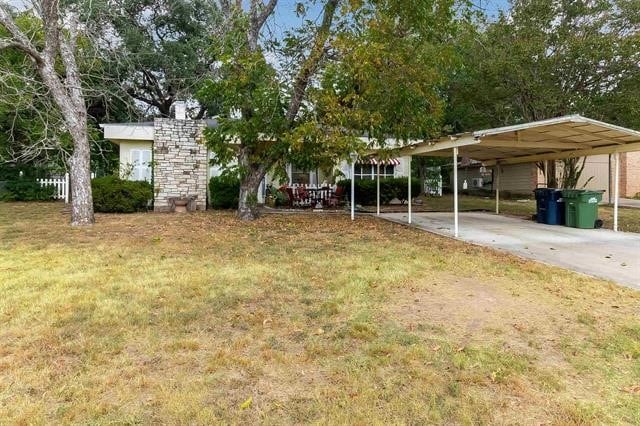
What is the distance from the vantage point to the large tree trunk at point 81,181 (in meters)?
10.6

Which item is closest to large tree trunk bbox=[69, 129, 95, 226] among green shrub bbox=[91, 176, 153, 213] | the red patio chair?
green shrub bbox=[91, 176, 153, 213]

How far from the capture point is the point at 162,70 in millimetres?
22688

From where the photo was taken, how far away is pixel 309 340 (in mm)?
3764

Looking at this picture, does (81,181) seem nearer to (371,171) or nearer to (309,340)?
(309,340)

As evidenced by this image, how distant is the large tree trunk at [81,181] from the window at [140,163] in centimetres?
560

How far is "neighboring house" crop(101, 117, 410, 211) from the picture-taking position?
15.1 meters

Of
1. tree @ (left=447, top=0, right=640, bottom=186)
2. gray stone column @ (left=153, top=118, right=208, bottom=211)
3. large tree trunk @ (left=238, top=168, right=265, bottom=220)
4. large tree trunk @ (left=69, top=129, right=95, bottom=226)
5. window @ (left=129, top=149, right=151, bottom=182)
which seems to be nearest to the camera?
large tree trunk @ (left=69, top=129, right=95, bottom=226)

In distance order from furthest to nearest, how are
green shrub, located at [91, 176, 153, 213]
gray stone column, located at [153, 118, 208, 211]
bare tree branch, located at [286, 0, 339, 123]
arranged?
gray stone column, located at [153, 118, 208, 211] < green shrub, located at [91, 176, 153, 213] < bare tree branch, located at [286, 0, 339, 123]

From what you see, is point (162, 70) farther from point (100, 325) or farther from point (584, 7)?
point (100, 325)

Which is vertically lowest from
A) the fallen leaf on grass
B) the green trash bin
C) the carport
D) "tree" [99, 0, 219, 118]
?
the fallen leaf on grass

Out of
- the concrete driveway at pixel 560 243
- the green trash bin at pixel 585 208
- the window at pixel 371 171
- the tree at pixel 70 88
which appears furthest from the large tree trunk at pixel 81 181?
the green trash bin at pixel 585 208

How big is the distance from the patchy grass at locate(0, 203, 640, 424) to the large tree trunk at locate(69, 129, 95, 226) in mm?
3829

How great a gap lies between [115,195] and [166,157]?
90.2 inches

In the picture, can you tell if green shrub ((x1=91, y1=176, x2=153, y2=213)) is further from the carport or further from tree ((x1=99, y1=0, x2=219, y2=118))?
the carport
